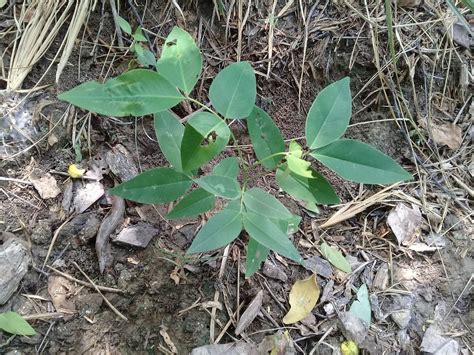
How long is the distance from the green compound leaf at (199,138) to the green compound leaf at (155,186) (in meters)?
0.12

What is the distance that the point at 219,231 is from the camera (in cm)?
94

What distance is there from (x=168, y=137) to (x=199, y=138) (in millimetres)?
194

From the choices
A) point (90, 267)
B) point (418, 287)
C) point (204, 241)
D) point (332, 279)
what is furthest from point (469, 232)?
point (90, 267)

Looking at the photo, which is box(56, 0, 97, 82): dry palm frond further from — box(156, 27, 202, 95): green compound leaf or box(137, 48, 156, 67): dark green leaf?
box(156, 27, 202, 95): green compound leaf

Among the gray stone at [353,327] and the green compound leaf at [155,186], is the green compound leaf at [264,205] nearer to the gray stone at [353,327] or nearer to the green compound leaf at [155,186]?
the green compound leaf at [155,186]

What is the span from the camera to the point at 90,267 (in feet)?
4.30

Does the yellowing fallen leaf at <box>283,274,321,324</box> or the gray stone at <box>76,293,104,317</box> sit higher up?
the gray stone at <box>76,293,104,317</box>

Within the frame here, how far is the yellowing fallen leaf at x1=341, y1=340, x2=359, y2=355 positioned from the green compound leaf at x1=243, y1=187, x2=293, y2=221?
0.58 m

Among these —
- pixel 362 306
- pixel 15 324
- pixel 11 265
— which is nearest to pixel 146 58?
pixel 11 265

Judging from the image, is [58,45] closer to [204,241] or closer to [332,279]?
[204,241]

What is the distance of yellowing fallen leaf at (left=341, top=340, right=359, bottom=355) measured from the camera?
51.8 inches

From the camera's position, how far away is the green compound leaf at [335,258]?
1.44m

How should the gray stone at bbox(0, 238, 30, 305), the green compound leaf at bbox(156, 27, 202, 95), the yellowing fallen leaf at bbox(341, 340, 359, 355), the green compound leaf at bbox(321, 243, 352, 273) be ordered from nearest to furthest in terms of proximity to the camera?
the green compound leaf at bbox(156, 27, 202, 95), the gray stone at bbox(0, 238, 30, 305), the yellowing fallen leaf at bbox(341, 340, 359, 355), the green compound leaf at bbox(321, 243, 352, 273)

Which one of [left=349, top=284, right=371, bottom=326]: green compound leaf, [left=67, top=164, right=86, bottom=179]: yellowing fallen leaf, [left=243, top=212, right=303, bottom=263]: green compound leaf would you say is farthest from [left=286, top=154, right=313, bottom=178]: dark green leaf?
[left=67, top=164, right=86, bottom=179]: yellowing fallen leaf
